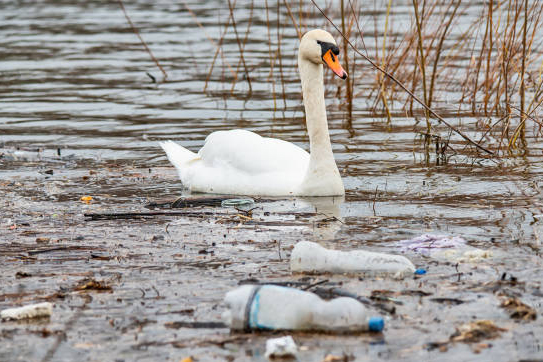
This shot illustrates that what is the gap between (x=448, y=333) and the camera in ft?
13.8

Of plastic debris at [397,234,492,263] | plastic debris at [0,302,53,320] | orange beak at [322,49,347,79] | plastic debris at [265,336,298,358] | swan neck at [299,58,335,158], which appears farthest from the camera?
swan neck at [299,58,335,158]

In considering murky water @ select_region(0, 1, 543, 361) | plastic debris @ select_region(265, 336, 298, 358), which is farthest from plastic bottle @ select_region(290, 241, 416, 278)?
plastic debris @ select_region(265, 336, 298, 358)

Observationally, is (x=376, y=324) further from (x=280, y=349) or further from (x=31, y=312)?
(x=31, y=312)

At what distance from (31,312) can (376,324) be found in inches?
63.0

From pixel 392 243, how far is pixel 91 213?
2.34 metres

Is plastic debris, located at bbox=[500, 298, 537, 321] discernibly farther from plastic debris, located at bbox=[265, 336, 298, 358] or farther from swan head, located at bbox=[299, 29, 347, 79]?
swan head, located at bbox=[299, 29, 347, 79]

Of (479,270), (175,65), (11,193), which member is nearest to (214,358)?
(479,270)

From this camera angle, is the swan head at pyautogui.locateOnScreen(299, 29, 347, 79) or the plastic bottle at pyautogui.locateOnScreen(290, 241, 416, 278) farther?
the swan head at pyautogui.locateOnScreen(299, 29, 347, 79)

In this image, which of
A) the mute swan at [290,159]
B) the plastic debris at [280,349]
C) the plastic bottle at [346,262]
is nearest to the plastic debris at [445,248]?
the plastic bottle at [346,262]

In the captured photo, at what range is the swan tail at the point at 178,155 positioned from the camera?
29.1 feet

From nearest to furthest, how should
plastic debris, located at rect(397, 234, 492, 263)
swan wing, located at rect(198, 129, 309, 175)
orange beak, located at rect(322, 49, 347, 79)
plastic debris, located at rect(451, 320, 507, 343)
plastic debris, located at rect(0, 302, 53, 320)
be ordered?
plastic debris, located at rect(451, 320, 507, 343)
plastic debris, located at rect(0, 302, 53, 320)
plastic debris, located at rect(397, 234, 492, 263)
orange beak, located at rect(322, 49, 347, 79)
swan wing, located at rect(198, 129, 309, 175)

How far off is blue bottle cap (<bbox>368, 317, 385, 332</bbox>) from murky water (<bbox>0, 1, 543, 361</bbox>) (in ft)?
0.17

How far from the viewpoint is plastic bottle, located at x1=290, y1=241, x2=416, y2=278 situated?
5145 mm

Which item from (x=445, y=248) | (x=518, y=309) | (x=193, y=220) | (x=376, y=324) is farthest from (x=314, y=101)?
(x=376, y=324)
